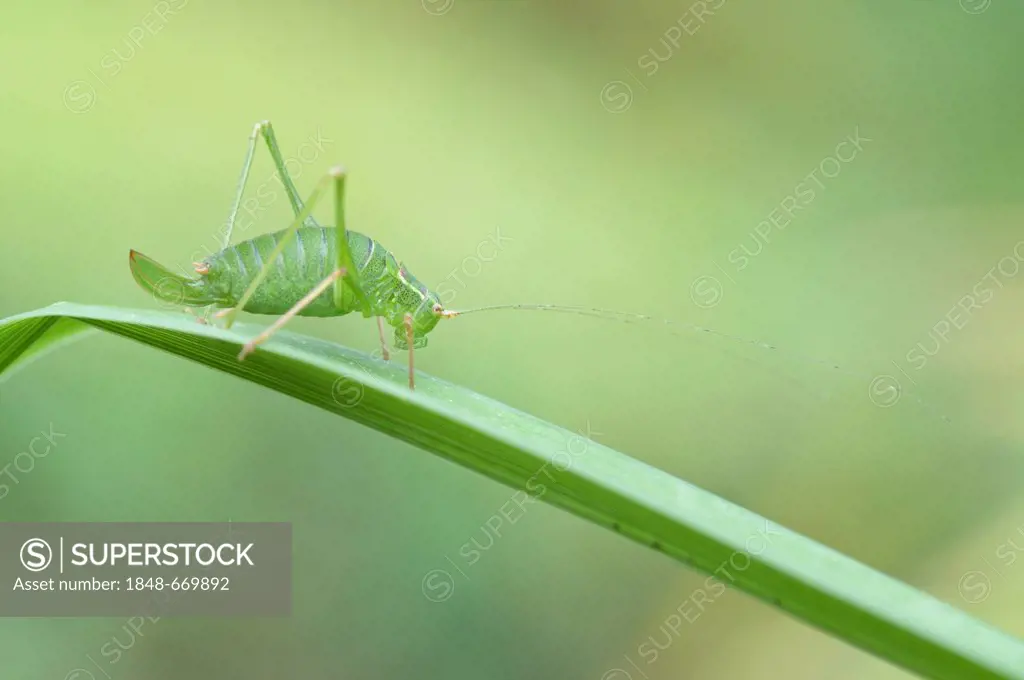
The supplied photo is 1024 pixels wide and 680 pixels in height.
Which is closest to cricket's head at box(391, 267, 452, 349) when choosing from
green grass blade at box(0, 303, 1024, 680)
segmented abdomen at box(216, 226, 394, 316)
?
segmented abdomen at box(216, 226, 394, 316)

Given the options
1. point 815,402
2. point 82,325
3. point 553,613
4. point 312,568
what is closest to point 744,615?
point 553,613

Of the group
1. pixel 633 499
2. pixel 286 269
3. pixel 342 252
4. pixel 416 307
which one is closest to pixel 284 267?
pixel 286 269

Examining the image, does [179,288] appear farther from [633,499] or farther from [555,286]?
[555,286]

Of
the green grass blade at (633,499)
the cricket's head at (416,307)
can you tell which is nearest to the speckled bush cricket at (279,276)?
the cricket's head at (416,307)

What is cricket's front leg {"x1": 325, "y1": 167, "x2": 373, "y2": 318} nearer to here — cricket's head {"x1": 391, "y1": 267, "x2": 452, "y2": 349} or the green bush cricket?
the green bush cricket

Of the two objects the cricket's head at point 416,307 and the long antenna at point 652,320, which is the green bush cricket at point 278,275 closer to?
the cricket's head at point 416,307
